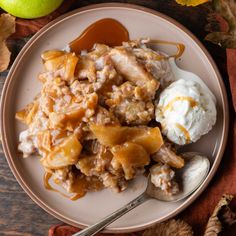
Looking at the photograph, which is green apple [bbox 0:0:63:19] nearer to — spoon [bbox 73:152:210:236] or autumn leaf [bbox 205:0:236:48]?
autumn leaf [bbox 205:0:236:48]

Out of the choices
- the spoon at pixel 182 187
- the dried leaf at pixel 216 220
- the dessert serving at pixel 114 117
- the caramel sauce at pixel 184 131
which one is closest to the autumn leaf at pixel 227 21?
the dessert serving at pixel 114 117

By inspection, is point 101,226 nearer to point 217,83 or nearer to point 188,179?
point 188,179

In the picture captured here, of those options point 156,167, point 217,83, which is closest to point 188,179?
point 156,167

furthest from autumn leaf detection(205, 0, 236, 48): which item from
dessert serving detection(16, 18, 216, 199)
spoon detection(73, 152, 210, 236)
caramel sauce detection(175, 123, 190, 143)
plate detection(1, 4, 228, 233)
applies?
spoon detection(73, 152, 210, 236)

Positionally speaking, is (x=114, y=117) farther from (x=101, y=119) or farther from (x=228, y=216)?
(x=228, y=216)

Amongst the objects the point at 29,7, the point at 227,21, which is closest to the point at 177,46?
the point at 227,21

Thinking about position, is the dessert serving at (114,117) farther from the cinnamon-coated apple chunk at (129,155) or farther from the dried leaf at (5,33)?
the dried leaf at (5,33)
